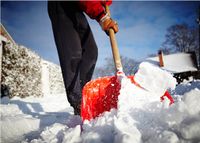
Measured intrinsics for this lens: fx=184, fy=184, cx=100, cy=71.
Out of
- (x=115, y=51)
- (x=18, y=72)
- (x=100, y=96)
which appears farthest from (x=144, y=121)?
(x=18, y=72)

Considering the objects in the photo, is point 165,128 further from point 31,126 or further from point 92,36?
point 92,36

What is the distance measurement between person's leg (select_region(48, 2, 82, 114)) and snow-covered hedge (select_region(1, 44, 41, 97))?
607cm

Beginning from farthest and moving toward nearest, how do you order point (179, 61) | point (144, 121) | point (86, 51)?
point (179, 61), point (86, 51), point (144, 121)

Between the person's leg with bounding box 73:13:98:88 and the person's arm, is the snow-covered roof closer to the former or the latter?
the person's leg with bounding box 73:13:98:88

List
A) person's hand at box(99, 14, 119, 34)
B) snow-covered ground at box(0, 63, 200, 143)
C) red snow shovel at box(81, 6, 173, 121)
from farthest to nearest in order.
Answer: person's hand at box(99, 14, 119, 34) → red snow shovel at box(81, 6, 173, 121) → snow-covered ground at box(0, 63, 200, 143)

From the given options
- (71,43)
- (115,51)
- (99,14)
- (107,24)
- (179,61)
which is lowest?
(179,61)

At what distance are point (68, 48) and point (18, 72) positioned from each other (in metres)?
6.33

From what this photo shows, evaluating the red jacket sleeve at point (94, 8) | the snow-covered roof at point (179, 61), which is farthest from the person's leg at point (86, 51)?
the snow-covered roof at point (179, 61)

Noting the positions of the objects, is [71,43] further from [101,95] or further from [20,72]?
[20,72]

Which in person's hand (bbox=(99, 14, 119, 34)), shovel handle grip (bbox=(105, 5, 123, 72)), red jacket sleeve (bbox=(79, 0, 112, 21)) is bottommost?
shovel handle grip (bbox=(105, 5, 123, 72))

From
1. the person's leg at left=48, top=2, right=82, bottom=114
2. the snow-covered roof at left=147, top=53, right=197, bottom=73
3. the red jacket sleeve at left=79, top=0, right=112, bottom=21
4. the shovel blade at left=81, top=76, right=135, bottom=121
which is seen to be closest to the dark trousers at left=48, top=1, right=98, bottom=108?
the person's leg at left=48, top=2, right=82, bottom=114

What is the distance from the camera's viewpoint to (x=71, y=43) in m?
2.00

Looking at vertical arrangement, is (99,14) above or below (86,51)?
above

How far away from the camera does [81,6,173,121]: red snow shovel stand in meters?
1.57
